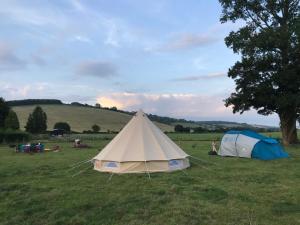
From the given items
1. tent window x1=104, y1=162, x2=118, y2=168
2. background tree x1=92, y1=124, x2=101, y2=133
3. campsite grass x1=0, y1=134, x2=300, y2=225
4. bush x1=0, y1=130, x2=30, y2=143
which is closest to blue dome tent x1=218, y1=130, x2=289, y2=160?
campsite grass x1=0, y1=134, x2=300, y2=225

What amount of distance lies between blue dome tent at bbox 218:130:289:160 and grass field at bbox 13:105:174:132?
54.0m

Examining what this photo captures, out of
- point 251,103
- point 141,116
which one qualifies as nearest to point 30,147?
point 141,116

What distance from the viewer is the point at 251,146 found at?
20734 mm

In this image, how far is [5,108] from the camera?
70.8 m

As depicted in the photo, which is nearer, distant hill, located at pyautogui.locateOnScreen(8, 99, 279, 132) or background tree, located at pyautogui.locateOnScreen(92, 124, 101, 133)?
background tree, located at pyautogui.locateOnScreen(92, 124, 101, 133)

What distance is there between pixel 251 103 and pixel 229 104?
1.79 metres

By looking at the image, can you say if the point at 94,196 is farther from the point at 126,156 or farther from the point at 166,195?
the point at 126,156

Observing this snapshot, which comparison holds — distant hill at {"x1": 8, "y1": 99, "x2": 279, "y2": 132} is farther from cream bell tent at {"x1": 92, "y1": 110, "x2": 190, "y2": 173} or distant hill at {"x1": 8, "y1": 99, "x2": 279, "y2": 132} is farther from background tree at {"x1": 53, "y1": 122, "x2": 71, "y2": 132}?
cream bell tent at {"x1": 92, "y1": 110, "x2": 190, "y2": 173}

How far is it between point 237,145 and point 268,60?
12860mm

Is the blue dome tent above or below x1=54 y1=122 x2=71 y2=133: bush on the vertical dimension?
below

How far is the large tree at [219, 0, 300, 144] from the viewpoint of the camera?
1211 inches

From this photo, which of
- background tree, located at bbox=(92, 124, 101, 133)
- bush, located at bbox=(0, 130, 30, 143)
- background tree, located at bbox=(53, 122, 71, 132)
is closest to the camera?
bush, located at bbox=(0, 130, 30, 143)

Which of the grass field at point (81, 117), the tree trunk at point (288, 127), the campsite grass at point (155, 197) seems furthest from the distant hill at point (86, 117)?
the campsite grass at point (155, 197)

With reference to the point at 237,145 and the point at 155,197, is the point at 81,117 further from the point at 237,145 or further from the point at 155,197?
the point at 155,197
